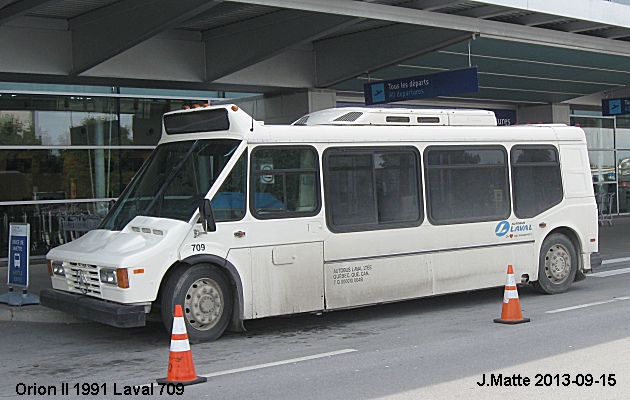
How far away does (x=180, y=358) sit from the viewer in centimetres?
726

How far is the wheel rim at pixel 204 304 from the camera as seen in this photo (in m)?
9.20

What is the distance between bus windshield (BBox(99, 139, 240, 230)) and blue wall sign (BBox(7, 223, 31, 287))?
2.18 meters

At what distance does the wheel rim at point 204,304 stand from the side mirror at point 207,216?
2.02 feet

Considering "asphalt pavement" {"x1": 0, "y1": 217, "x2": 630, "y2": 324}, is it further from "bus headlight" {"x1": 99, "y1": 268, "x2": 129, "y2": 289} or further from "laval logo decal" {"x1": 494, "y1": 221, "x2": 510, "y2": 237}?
"laval logo decal" {"x1": 494, "y1": 221, "x2": 510, "y2": 237}

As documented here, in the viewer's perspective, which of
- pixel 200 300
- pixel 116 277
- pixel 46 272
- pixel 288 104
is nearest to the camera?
pixel 116 277

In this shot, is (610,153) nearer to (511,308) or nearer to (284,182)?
(511,308)

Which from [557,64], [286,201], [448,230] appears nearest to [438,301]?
[448,230]

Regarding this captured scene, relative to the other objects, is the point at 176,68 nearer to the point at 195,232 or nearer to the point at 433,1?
the point at 433,1

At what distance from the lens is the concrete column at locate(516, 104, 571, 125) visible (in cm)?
2567

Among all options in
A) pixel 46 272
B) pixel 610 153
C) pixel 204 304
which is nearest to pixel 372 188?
pixel 204 304

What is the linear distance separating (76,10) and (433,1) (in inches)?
243

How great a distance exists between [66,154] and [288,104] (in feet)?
16.3

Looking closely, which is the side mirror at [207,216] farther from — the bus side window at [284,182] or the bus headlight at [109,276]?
the bus headlight at [109,276]

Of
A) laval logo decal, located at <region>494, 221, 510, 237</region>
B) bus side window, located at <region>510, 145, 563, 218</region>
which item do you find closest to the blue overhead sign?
bus side window, located at <region>510, 145, 563, 218</region>
